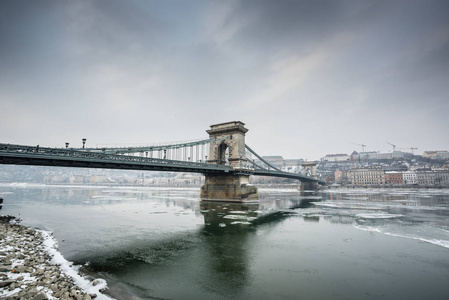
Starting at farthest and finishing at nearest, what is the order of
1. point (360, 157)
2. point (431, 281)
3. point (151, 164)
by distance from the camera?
point (360, 157) → point (151, 164) → point (431, 281)

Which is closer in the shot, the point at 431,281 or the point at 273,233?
the point at 431,281

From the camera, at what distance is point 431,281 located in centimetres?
788

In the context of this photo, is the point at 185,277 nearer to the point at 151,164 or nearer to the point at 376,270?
the point at 376,270

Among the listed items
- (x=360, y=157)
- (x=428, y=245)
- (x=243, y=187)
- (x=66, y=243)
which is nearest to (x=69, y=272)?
(x=66, y=243)

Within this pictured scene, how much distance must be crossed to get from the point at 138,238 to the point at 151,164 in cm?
1253

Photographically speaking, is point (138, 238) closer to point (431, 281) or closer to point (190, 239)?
point (190, 239)

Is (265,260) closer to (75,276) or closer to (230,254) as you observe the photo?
(230,254)

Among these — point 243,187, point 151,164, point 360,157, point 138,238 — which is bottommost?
point 138,238

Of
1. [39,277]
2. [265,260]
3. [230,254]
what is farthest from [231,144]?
[39,277]

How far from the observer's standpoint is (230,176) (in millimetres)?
38062

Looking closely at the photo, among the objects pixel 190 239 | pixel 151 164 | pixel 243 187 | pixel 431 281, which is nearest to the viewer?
pixel 431 281

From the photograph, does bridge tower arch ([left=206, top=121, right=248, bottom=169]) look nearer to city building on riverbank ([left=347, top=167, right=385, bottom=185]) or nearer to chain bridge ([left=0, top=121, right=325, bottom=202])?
chain bridge ([left=0, top=121, right=325, bottom=202])

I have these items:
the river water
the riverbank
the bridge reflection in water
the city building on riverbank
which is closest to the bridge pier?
the bridge reflection in water

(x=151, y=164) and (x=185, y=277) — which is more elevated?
(x=151, y=164)
